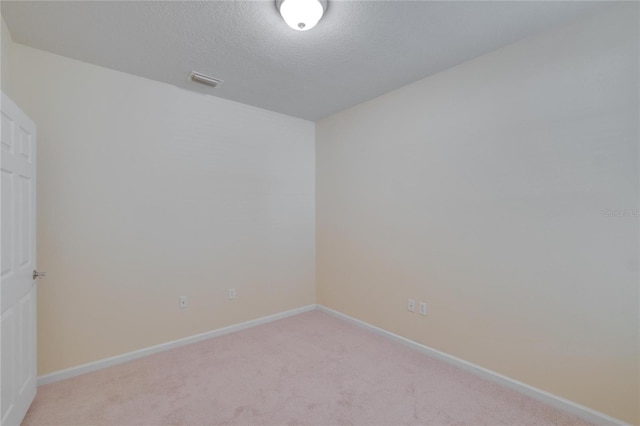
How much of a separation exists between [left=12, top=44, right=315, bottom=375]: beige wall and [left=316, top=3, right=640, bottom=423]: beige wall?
1.33m

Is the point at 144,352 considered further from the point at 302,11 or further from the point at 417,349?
the point at 302,11

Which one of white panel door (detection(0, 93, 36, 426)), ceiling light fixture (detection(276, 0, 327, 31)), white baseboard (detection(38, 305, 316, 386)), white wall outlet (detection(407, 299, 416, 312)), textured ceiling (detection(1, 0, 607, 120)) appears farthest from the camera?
white wall outlet (detection(407, 299, 416, 312))

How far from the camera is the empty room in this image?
5.95 feet

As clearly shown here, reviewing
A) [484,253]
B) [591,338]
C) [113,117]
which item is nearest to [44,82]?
[113,117]

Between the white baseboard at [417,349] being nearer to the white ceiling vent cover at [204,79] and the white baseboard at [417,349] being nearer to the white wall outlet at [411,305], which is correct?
the white wall outlet at [411,305]

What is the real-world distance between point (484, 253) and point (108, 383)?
10.4 feet

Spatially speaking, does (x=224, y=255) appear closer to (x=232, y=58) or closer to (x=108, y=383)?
(x=108, y=383)

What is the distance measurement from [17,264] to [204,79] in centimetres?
198

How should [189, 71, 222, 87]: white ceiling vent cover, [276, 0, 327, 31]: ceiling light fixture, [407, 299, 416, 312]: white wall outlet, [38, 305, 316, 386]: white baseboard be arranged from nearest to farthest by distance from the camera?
1. [276, 0, 327, 31]: ceiling light fixture
2. [38, 305, 316, 386]: white baseboard
3. [189, 71, 222, 87]: white ceiling vent cover
4. [407, 299, 416, 312]: white wall outlet

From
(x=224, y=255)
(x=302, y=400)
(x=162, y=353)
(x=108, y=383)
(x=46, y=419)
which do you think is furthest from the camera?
(x=224, y=255)

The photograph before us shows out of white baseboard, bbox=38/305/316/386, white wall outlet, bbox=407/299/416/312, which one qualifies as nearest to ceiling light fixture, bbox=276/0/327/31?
white wall outlet, bbox=407/299/416/312

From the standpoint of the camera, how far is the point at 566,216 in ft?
6.43

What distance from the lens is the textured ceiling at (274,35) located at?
5.94 feet

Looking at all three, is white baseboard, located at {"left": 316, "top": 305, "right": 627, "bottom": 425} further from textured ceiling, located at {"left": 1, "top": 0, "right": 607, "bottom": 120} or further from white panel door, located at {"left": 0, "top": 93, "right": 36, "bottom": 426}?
white panel door, located at {"left": 0, "top": 93, "right": 36, "bottom": 426}
